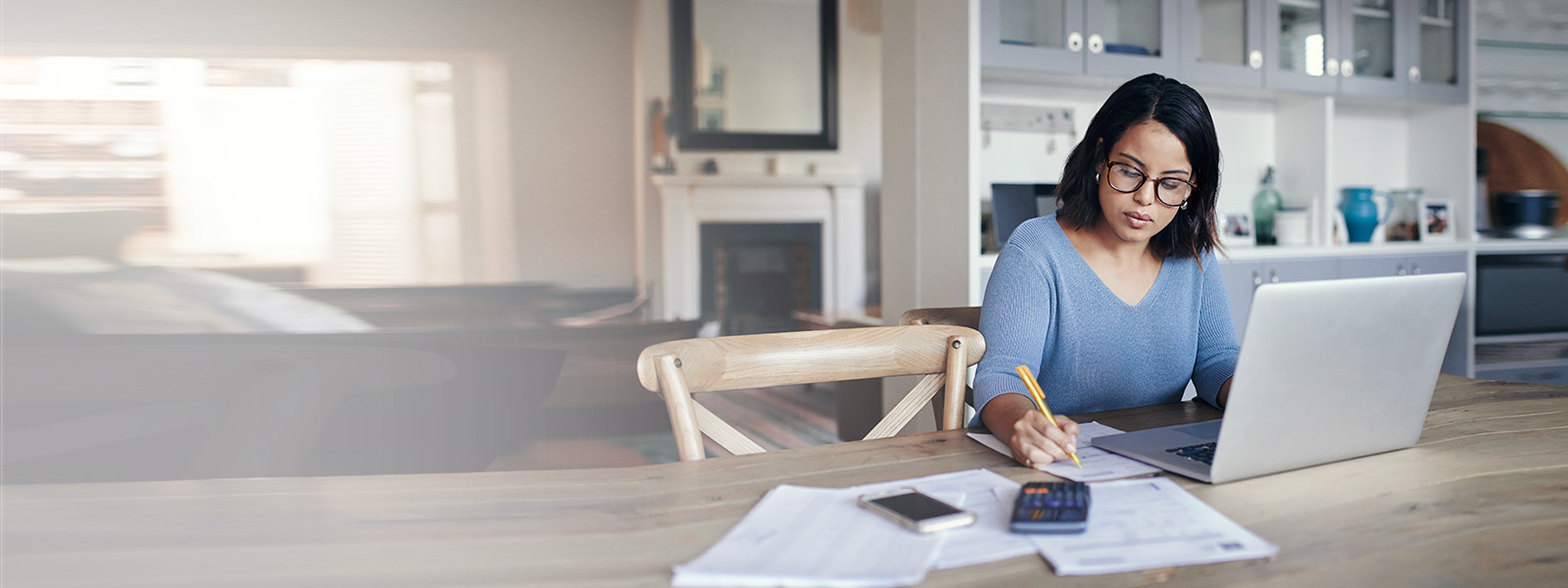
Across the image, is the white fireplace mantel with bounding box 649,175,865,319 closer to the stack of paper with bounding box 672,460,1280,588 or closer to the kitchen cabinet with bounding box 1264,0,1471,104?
the kitchen cabinet with bounding box 1264,0,1471,104

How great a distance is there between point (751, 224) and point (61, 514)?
15.7ft

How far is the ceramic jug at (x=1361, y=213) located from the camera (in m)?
3.16

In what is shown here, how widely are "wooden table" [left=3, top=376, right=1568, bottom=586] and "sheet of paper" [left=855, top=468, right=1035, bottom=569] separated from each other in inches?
0.5

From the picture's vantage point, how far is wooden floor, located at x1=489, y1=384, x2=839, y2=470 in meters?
3.17

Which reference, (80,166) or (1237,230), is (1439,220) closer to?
(1237,230)

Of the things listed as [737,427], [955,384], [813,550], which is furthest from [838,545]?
[737,427]

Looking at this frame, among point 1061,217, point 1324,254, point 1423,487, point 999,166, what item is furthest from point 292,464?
point 1324,254

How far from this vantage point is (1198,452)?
0.86 metres

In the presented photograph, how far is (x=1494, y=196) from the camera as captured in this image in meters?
3.50

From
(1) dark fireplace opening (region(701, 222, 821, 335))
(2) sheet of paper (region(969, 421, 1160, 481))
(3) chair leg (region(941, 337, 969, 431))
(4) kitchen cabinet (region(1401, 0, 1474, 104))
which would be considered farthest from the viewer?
(1) dark fireplace opening (region(701, 222, 821, 335))

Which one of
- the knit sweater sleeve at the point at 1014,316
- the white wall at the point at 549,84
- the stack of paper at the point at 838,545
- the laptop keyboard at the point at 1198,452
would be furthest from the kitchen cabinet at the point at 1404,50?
the white wall at the point at 549,84

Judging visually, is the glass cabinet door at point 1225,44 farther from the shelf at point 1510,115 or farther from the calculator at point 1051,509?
the calculator at point 1051,509

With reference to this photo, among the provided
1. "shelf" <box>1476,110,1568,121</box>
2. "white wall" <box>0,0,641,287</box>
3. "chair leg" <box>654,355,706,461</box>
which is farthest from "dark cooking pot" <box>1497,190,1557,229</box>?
"white wall" <box>0,0,641,287</box>

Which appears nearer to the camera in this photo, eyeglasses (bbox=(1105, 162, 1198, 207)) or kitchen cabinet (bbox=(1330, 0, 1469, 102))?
eyeglasses (bbox=(1105, 162, 1198, 207))
